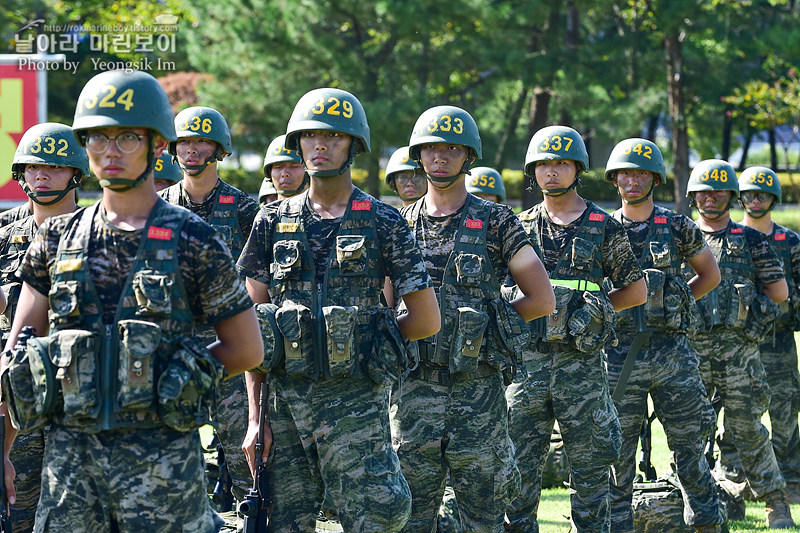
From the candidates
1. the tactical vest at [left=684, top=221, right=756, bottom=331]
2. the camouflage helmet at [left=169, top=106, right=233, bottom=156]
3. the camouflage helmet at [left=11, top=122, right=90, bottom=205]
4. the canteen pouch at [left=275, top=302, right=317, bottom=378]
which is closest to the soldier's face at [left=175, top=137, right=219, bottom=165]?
the camouflage helmet at [left=169, top=106, right=233, bottom=156]

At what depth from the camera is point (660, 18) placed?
23453 millimetres

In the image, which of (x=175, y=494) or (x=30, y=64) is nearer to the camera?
(x=175, y=494)

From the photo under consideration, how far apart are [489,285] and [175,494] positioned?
8.20 ft

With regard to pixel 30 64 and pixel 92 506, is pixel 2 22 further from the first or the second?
pixel 92 506

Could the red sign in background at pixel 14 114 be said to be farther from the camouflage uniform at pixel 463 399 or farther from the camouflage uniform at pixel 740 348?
the camouflage uniform at pixel 463 399

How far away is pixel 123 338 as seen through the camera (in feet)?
13.1

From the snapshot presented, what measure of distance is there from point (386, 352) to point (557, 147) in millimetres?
2561

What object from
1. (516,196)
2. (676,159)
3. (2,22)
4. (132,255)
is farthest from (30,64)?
(516,196)

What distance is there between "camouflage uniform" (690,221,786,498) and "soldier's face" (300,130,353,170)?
15.9ft

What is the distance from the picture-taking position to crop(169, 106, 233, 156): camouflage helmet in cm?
756

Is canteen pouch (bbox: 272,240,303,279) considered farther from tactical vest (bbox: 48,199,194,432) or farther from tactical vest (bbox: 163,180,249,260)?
tactical vest (bbox: 163,180,249,260)

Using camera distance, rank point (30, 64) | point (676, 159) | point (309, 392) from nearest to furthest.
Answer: point (309, 392) < point (30, 64) < point (676, 159)

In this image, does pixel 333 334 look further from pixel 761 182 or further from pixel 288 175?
pixel 761 182

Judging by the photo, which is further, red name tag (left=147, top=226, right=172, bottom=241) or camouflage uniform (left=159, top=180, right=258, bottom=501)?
camouflage uniform (left=159, top=180, right=258, bottom=501)
